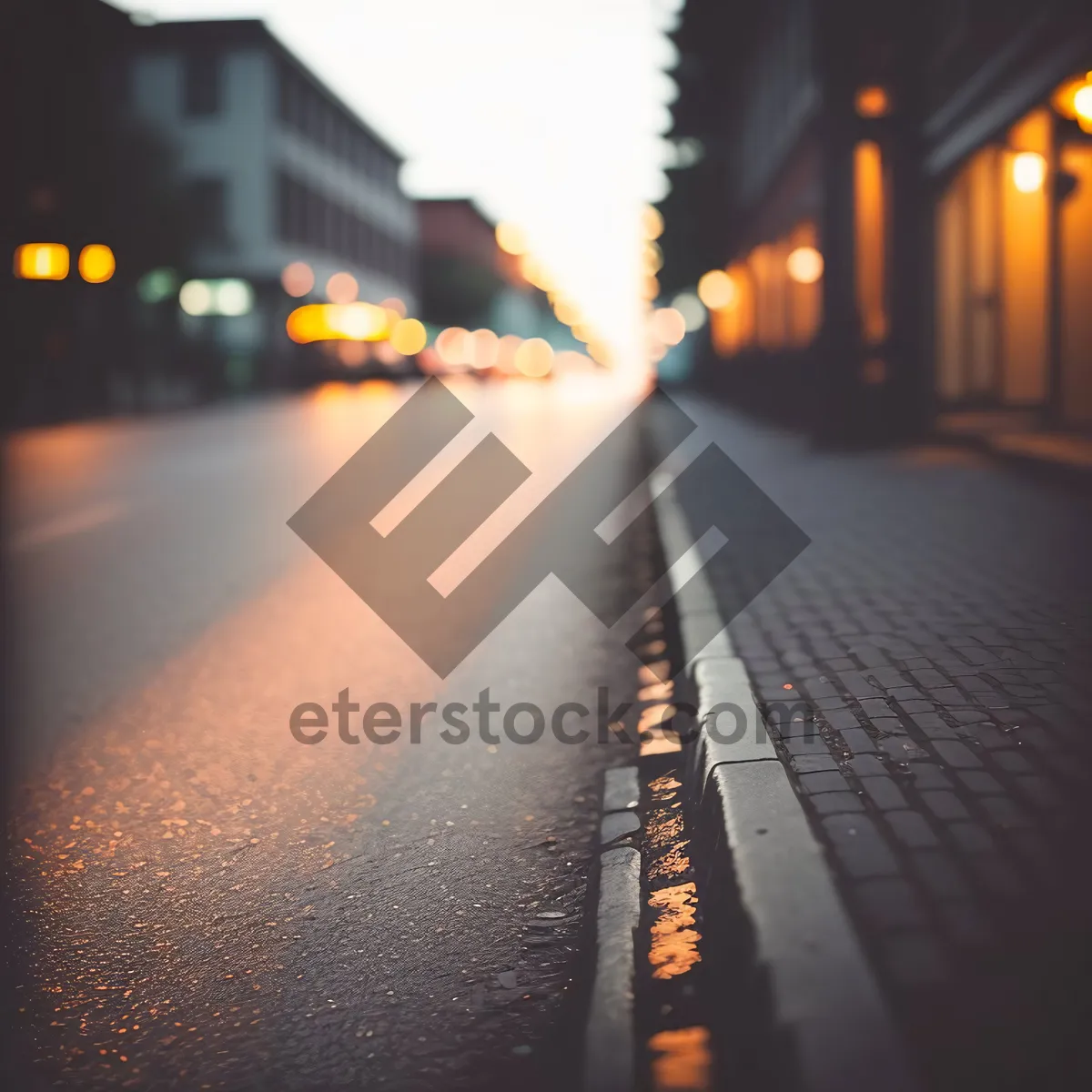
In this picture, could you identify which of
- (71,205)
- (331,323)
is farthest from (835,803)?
(331,323)

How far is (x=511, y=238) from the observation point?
140 metres

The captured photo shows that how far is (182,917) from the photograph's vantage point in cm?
334

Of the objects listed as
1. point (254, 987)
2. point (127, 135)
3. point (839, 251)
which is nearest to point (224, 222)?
point (127, 135)

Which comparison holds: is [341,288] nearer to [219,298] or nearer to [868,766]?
[219,298]

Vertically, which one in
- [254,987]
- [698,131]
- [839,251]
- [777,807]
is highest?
[698,131]

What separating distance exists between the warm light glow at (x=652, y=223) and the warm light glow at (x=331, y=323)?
38.5ft

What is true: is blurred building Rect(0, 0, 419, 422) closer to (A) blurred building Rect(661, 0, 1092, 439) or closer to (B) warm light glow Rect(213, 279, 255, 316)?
(B) warm light glow Rect(213, 279, 255, 316)

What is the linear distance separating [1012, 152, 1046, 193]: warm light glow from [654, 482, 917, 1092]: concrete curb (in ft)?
33.7

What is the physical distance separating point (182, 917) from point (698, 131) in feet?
119

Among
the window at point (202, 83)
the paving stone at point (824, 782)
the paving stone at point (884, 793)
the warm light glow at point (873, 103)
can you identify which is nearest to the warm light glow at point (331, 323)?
the window at point (202, 83)

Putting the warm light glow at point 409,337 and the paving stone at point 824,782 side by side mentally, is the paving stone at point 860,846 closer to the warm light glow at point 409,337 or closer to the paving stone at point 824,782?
the paving stone at point 824,782

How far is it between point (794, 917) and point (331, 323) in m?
50.5

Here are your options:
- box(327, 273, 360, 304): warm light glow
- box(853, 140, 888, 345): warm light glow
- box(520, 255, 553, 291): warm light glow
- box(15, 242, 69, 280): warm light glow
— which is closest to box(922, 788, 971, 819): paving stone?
box(853, 140, 888, 345): warm light glow

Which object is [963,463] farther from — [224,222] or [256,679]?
[224,222]
